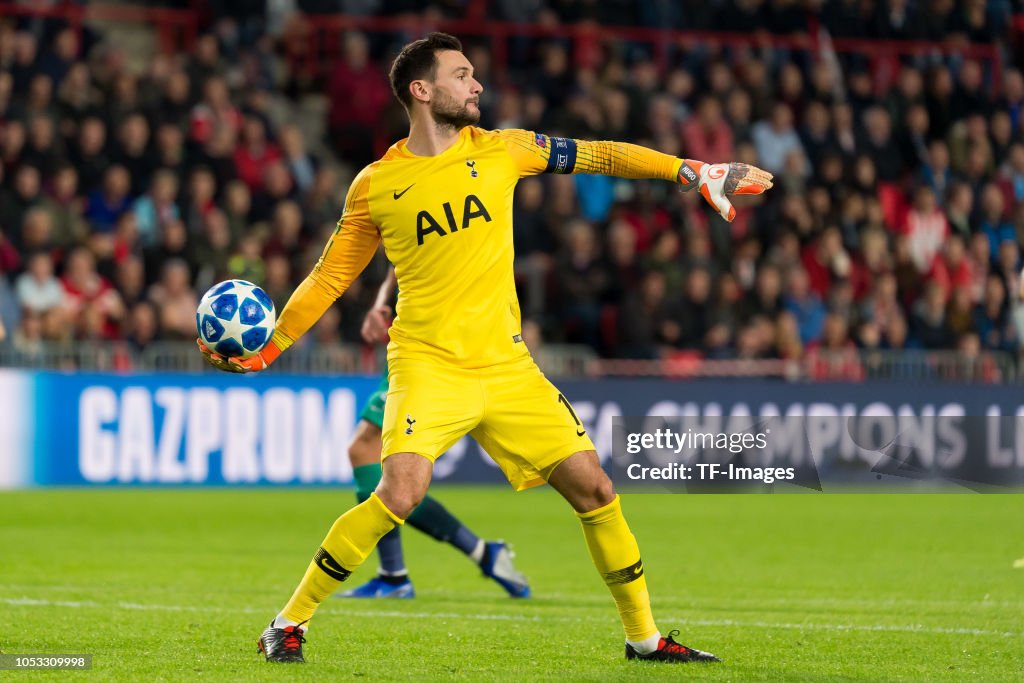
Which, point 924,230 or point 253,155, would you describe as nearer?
point 253,155

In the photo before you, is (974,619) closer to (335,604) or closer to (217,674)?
(335,604)

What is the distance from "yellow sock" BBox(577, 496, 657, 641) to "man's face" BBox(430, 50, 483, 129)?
1.70 m

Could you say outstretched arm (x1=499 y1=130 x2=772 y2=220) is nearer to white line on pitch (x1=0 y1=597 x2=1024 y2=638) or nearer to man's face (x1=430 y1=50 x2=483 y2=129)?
man's face (x1=430 y1=50 x2=483 y2=129)

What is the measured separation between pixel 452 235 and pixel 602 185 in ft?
43.5

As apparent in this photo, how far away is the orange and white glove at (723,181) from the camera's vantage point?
6910mm

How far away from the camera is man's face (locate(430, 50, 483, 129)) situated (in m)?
6.93

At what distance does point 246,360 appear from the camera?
276 inches

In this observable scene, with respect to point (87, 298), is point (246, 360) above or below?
above

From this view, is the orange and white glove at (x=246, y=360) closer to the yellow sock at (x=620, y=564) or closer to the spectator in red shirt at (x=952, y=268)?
Answer: the yellow sock at (x=620, y=564)

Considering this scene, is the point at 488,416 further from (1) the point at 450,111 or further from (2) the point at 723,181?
(2) the point at 723,181

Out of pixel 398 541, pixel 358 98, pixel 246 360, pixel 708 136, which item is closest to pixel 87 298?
pixel 358 98

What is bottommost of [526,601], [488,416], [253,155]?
[526,601]

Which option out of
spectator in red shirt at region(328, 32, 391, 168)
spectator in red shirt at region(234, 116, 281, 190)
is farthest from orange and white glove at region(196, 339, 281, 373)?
spectator in red shirt at region(328, 32, 391, 168)

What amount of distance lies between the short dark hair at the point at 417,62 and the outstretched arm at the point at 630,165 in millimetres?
424
